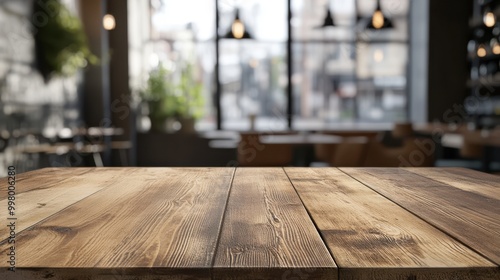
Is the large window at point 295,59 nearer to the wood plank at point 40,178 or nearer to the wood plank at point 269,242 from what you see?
the wood plank at point 40,178

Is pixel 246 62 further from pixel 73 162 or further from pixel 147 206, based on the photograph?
pixel 147 206

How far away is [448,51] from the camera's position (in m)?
8.55

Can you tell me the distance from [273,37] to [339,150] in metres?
4.88

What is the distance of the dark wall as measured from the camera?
852 centimetres

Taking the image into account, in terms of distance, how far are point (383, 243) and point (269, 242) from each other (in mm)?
178

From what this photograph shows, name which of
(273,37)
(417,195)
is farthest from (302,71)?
(417,195)

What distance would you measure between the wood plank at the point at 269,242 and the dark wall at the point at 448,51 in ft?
26.1

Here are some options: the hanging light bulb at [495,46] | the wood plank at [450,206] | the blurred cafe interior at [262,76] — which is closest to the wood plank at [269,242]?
the wood plank at [450,206]

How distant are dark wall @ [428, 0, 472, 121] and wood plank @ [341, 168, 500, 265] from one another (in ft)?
24.6

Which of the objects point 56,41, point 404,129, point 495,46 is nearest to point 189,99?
point 56,41

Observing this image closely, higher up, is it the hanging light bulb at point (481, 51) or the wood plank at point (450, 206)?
the hanging light bulb at point (481, 51)

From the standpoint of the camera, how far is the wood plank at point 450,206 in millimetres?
835

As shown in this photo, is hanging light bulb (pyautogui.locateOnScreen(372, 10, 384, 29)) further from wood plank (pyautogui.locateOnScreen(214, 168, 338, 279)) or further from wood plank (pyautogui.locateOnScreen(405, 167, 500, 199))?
wood plank (pyautogui.locateOnScreen(214, 168, 338, 279))

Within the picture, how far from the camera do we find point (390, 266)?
2.24ft
